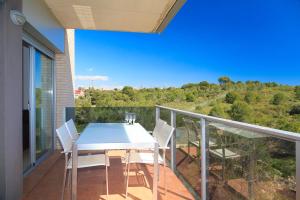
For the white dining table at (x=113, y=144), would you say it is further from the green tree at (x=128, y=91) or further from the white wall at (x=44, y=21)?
the green tree at (x=128, y=91)

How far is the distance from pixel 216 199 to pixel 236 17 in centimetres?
1939

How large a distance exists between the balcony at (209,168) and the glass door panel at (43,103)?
12.7 inches

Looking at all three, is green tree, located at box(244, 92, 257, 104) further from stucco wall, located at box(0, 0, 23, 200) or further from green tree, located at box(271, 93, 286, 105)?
stucco wall, located at box(0, 0, 23, 200)

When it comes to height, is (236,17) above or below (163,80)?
above

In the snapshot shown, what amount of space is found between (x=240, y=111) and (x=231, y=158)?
14.9 metres

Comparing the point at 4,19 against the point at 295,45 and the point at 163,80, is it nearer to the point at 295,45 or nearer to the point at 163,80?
the point at 163,80

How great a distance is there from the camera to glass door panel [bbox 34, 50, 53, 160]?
4.08m

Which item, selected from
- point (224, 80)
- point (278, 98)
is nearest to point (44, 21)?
point (278, 98)

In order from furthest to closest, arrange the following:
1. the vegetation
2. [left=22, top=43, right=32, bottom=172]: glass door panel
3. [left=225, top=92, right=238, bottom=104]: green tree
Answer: [left=225, top=92, right=238, bottom=104]: green tree
[left=22, top=43, right=32, bottom=172]: glass door panel
the vegetation

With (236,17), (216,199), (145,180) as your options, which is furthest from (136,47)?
(216,199)

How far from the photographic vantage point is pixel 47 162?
427cm

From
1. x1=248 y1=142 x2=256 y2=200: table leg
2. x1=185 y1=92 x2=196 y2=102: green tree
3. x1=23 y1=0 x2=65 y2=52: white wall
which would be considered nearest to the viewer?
x1=248 y1=142 x2=256 y2=200: table leg

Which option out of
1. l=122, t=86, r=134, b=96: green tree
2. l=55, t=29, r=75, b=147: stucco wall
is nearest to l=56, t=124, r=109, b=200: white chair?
l=55, t=29, r=75, b=147: stucco wall

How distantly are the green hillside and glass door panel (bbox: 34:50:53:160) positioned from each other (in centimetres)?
767
